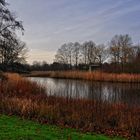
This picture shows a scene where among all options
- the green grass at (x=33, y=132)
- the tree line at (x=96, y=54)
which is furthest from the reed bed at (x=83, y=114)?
the tree line at (x=96, y=54)

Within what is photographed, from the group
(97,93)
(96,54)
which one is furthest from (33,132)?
(96,54)

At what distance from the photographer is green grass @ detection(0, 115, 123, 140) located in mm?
8039

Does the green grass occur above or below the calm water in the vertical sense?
below

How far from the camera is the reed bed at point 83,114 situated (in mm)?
10594

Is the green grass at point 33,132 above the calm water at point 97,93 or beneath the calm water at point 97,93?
beneath

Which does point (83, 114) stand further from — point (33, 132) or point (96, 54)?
point (96, 54)

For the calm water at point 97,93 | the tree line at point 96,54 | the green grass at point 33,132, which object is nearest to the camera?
the green grass at point 33,132

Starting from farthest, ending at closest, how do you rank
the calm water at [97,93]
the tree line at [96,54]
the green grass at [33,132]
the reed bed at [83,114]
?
1. the tree line at [96,54]
2. the calm water at [97,93]
3. the reed bed at [83,114]
4. the green grass at [33,132]

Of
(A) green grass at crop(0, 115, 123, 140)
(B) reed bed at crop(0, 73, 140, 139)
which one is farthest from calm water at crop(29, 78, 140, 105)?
(A) green grass at crop(0, 115, 123, 140)

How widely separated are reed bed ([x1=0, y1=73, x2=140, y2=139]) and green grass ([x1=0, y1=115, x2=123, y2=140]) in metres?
0.95

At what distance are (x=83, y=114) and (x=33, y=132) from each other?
124 inches

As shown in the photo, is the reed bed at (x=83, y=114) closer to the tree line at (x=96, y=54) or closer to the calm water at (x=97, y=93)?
the calm water at (x=97, y=93)

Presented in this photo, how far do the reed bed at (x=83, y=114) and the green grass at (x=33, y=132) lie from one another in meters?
0.95

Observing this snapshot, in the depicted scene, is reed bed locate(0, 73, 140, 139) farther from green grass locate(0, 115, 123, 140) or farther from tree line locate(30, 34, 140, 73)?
tree line locate(30, 34, 140, 73)
